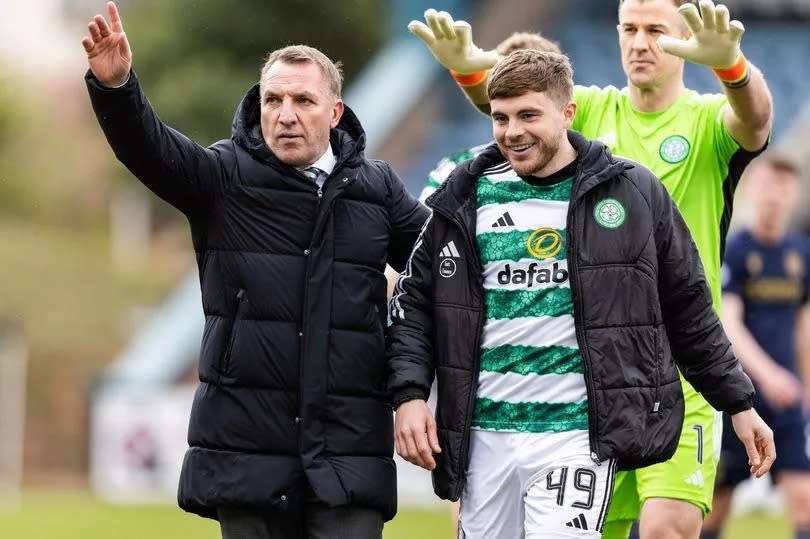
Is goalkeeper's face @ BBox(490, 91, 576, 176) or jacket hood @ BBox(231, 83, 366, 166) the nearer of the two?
goalkeeper's face @ BBox(490, 91, 576, 176)

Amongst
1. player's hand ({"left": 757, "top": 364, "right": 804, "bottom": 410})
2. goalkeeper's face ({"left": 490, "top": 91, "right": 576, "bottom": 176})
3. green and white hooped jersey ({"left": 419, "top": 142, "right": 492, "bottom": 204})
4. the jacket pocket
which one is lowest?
player's hand ({"left": 757, "top": 364, "right": 804, "bottom": 410})

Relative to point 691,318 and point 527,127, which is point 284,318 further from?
point 691,318

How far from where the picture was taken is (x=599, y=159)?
5738 mm

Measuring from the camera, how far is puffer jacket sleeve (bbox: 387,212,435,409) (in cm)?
567

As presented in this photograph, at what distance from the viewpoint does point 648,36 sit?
678 centimetres

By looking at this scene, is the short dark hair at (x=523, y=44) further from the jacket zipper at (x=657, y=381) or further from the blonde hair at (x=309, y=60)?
the jacket zipper at (x=657, y=381)

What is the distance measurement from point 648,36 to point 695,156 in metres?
0.52

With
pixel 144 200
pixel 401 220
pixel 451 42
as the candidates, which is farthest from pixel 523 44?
pixel 144 200

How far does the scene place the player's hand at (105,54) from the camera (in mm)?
5461

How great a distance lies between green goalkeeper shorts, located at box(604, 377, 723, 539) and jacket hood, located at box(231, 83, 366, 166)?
5.76ft

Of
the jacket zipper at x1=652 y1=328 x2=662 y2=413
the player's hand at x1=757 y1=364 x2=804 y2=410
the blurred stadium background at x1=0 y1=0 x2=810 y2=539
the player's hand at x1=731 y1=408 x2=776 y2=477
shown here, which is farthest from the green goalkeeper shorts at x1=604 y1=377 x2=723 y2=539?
the blurred stadium background at x1=0 y1=0 x2=810 y2=539

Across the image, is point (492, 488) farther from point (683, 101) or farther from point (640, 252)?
point (683, 101)

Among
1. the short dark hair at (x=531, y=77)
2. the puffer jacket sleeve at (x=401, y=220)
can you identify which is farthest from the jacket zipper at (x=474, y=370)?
the short dark hair at (x=531, y=77)

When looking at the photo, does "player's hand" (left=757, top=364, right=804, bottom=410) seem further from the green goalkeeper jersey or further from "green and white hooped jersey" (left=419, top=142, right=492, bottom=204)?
the green goalkeeper jersey
